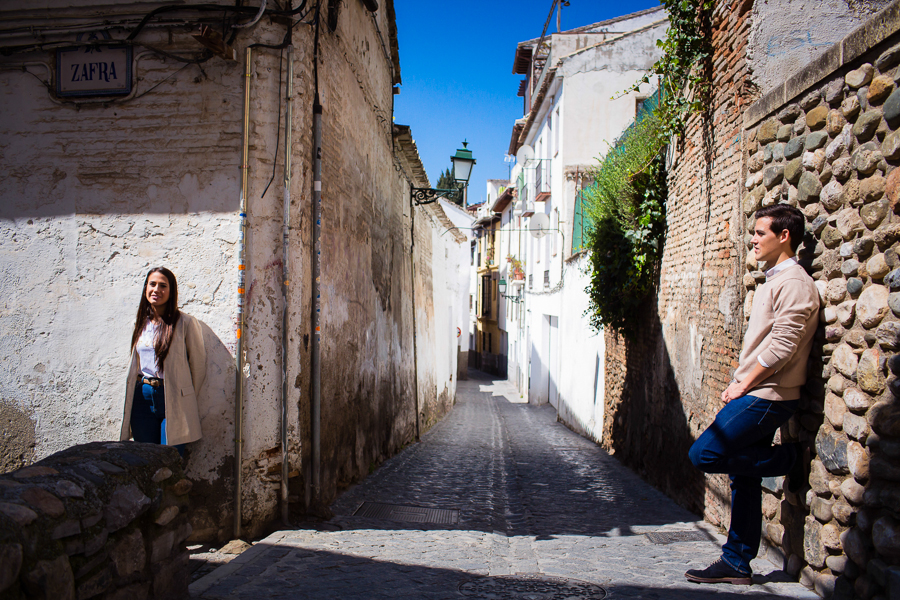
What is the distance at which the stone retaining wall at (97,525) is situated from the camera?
2164 millimetres

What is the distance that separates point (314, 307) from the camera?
499 cm

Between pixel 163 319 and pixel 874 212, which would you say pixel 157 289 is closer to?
pixel 163 319

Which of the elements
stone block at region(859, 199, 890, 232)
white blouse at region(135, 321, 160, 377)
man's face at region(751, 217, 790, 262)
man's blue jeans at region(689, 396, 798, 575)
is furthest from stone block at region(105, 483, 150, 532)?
stone block at region(859, 199, 890, 232)

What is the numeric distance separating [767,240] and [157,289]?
394 cm

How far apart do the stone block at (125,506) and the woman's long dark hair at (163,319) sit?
61.3 inches

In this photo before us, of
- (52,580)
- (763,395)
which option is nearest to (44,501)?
(52,580)

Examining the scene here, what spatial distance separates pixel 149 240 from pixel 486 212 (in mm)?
33334

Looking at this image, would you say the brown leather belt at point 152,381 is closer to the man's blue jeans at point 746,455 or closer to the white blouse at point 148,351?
the white blouse at point 148,351

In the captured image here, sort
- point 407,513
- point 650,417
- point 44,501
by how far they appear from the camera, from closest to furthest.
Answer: point 44,501 < point 407,513 < point 650,417

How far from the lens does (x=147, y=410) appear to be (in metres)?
4.22

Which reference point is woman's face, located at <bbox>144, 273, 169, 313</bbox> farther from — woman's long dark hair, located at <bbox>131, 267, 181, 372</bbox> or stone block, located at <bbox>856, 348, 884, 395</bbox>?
stone block, located at <bbox>856, 348, 884, 395</bbox>

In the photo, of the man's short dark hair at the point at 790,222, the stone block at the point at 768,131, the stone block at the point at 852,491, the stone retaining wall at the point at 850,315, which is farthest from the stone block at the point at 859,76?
the stone block at the point at 852,491

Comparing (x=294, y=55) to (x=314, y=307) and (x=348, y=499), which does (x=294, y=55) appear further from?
(x=348, y=499)

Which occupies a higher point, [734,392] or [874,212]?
[874,212]
